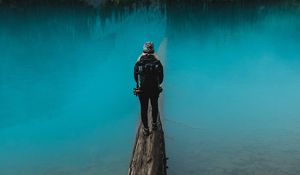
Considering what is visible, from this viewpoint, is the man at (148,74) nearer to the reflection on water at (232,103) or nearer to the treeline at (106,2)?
the reflection on water at (232,103)

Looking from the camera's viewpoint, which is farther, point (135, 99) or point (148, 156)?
point (135, 99)

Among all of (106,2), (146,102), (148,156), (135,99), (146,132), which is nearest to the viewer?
(148,156)

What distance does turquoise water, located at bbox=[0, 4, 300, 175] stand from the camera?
38.8 ft

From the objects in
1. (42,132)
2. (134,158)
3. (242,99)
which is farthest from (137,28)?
(134,158)

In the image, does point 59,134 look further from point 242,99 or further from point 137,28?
point 137,28

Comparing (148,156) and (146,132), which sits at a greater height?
(146,132)

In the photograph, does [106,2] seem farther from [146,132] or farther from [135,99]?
[146,132]

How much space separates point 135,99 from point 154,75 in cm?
830

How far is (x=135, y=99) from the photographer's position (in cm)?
1686

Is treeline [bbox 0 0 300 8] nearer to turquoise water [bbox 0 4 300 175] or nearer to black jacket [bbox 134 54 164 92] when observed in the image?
turquoise water [bbox 0 4 300 175]

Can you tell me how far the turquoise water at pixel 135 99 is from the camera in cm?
1184

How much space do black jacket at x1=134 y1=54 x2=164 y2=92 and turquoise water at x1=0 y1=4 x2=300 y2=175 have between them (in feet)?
9.38

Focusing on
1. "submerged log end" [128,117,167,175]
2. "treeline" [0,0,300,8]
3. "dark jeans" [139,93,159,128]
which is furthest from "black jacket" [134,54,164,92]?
"treeline" [0,0,300,8]

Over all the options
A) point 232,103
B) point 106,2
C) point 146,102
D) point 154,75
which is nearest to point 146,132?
point 146,102
